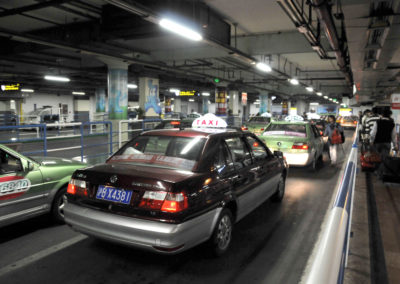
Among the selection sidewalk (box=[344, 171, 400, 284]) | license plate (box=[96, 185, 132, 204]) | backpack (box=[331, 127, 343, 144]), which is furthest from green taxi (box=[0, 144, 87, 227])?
backpack (box=[331, 127, 343, 144])

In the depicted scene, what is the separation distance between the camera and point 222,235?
4125 millimetres

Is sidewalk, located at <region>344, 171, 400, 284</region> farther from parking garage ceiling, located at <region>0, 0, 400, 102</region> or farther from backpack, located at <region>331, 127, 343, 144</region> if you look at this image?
parking garage ceiling, located at <region>0, 0, 400, 102</region>

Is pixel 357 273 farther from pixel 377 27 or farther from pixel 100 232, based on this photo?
pixel 377 27

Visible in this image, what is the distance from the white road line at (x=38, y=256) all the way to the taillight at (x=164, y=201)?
1.72 m

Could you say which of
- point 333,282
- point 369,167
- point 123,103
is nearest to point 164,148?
point 333,282

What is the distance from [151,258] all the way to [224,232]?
3.22 ft

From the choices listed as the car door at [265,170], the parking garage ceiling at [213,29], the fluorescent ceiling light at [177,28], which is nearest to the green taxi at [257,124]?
the parking garage ceiling at [213,29]

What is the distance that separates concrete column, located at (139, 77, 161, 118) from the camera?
862 inches

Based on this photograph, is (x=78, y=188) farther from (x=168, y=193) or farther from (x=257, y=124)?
(x=257, y=124)

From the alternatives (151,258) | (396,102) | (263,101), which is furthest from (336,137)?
(263,101)

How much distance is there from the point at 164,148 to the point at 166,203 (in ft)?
4.87

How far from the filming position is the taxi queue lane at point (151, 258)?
3.61 metres

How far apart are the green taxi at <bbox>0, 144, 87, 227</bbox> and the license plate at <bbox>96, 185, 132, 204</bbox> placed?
1610 millimetres

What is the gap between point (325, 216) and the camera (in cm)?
582
